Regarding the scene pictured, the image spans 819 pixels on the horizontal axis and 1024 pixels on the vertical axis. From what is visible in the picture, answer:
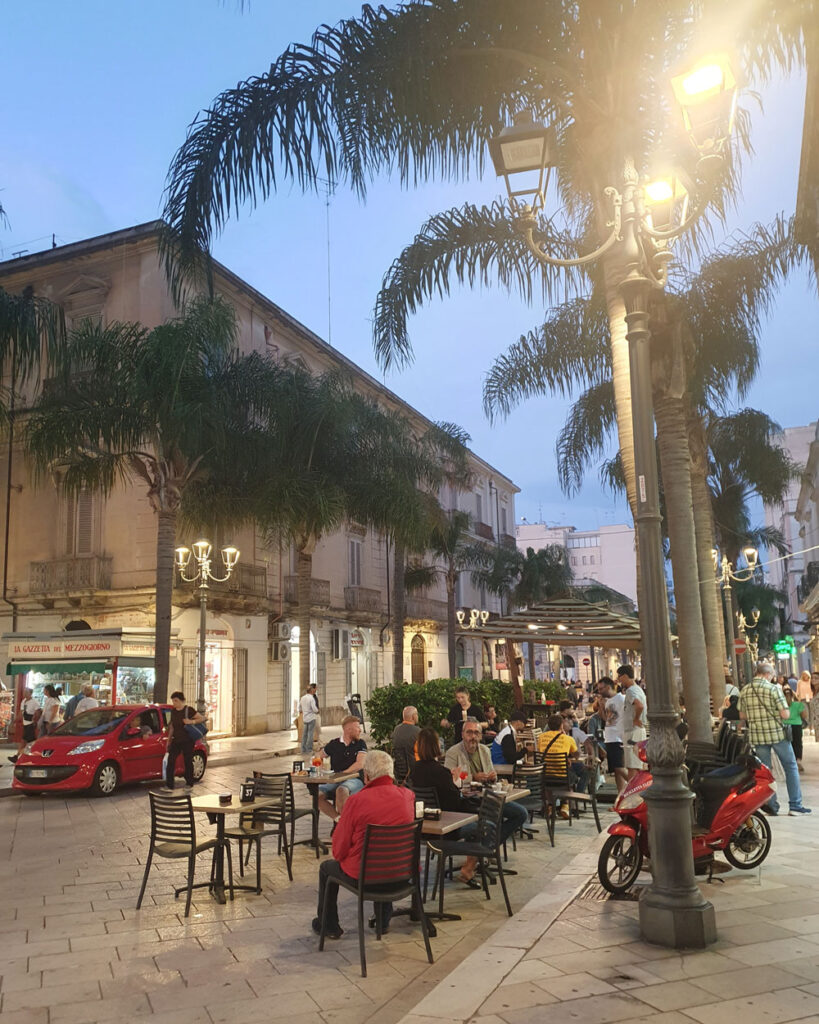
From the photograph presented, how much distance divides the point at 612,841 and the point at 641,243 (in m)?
4.47

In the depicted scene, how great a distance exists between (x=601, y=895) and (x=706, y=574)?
31.8 feet

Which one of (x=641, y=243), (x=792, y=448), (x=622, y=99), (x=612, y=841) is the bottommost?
(x=612, y=841)

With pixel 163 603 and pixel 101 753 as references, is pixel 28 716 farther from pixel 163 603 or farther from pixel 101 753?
pixel 101 753

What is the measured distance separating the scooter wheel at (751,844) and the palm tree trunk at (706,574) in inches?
265

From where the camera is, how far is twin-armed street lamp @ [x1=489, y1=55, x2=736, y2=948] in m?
5.22

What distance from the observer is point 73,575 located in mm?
25031

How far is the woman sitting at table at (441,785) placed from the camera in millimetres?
7277

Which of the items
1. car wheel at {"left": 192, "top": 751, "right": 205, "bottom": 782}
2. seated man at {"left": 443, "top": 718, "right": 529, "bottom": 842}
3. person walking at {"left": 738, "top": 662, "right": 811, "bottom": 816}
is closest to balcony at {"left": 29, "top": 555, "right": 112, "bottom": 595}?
car wheel at {"left": 192, "top": 751, "right": 205, "bottom": 782}

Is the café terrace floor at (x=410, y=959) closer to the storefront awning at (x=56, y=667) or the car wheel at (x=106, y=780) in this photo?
the car wheel at (x=106, y=780)

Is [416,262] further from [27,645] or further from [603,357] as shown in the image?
[27,645]

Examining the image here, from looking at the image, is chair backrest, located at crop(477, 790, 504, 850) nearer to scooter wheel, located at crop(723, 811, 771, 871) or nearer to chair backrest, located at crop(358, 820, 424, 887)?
chair backrest, located at crop(358, 820, 424, 887)

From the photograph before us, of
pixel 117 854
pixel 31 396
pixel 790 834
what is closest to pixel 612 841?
pixel 790 834

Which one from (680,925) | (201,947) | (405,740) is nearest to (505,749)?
(405,740)

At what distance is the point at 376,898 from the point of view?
17.9 ft
